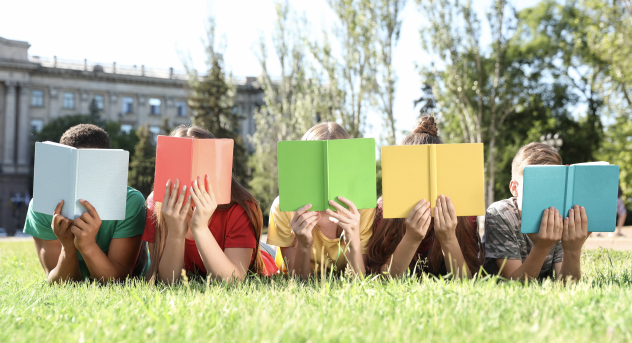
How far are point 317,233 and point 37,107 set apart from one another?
55754 millimetres

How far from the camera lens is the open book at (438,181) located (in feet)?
9.55

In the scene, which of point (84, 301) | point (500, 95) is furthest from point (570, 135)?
point (84, 301)

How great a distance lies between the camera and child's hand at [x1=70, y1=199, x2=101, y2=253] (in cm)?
289

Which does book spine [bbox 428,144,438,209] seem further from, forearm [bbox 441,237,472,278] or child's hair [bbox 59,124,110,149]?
child's hair [bbox 59,124,110,149]

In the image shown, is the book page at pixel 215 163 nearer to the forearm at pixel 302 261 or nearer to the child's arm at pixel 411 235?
the forearm at pixel 302 261

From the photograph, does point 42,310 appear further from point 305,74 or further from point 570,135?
point 570,135

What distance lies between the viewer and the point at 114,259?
11.5 ft

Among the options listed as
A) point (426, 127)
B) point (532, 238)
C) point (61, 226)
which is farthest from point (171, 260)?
point (532, 238)

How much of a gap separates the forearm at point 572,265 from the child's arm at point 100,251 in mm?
2680

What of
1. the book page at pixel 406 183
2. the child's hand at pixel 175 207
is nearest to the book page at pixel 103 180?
the child's hand at pixel 175 207

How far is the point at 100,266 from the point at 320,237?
142 cm

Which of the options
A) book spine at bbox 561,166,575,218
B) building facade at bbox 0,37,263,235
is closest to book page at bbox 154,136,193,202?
book spine at bbox 561,166,575,218

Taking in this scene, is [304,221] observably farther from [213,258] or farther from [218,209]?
[218,209]

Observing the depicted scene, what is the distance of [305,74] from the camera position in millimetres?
23656
